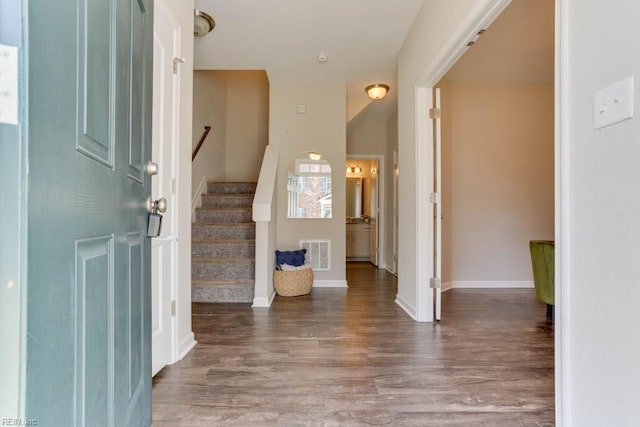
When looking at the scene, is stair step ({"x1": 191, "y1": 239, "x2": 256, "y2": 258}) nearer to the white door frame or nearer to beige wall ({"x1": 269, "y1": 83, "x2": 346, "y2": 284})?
beige wall ({"x1": 269, "y1": 83, "x2": 346, "y2": 284})

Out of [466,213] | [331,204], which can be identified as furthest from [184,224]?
[466,213]

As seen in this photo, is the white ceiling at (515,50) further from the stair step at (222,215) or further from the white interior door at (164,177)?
the stair step at (222,215)

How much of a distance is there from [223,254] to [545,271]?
3167mm

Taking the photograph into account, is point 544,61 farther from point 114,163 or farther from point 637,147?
point 114,163

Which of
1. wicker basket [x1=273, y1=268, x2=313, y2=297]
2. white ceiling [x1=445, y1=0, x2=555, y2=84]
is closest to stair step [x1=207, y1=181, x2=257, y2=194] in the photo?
wicker basket [x1=273, y1=268, x2=313, y2=297]

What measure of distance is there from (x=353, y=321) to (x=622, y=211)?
2103 millimetres

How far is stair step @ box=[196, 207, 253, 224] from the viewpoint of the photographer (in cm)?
423

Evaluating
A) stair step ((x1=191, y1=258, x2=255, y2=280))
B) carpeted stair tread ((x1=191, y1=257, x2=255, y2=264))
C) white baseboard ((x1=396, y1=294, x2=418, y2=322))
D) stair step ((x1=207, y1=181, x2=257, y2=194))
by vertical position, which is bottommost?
white baseboard ((x1=396, y1=294, x2=418, y2=322))

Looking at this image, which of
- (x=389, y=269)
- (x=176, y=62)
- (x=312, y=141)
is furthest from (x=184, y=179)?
(x=389, y=269)

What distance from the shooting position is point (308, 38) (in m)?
3.10

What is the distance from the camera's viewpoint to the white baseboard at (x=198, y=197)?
4.35 meters

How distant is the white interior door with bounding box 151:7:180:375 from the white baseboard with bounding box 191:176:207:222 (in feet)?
8.13

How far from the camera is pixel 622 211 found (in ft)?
3.02

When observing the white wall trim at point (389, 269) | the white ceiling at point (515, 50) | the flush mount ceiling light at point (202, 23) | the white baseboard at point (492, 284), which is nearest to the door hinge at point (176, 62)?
the flush mount ceiling light at point (202, 23)
